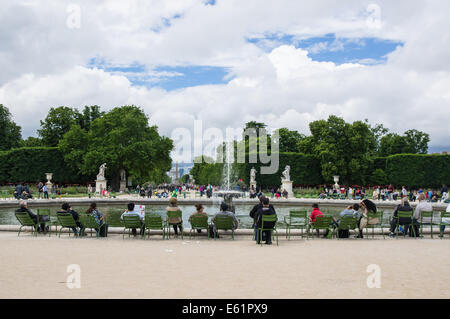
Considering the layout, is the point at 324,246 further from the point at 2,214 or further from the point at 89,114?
the point at 89,114

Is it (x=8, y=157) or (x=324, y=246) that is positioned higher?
(x=8, y=157)

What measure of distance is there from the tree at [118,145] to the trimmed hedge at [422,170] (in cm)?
2411

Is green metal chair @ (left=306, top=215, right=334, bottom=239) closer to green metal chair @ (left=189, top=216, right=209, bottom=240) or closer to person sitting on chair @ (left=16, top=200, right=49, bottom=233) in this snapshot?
Result: green metal chair @ (left=189, top=216, right=209, bottom=240)

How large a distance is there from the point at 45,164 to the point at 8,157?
12.9ft

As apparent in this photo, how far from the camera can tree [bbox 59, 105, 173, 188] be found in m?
41.2

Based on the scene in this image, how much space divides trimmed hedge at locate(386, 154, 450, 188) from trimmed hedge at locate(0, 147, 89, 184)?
33.2 m

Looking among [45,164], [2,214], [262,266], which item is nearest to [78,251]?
[262,266]

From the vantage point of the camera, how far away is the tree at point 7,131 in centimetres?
5272

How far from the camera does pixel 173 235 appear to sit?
444 inches

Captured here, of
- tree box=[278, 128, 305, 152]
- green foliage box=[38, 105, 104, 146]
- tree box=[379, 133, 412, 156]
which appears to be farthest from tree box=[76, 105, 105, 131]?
tree box=[379, 133, 412, 156]

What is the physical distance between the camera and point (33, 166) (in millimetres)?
45344

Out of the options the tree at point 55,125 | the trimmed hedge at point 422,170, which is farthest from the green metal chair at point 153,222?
the tree at point 55,125

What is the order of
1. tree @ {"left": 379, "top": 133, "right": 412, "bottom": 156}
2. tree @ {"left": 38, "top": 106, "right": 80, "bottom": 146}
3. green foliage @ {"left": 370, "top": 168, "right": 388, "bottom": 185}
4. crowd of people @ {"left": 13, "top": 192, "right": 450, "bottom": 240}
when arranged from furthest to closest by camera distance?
tree @ {"left": 379, "top": 133, "right": 412, "bottom": 156} → tree @ {"left": 38, "top": 106, "right": 80, "bottom": 146} → green foliage @ {"left": 370, "top": 168, "right": 388, "bottom": 185} → crowd of people @ {"left": 13, "top": 192, "right": 450, "bottom": 240}

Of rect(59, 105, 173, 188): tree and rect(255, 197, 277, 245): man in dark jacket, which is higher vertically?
rect(59, 105, 173, 188): tree
